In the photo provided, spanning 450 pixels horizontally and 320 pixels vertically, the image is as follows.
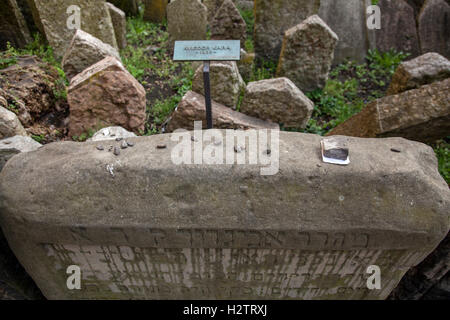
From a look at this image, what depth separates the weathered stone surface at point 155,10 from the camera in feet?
17.9

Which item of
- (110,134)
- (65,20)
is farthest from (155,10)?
(110,134)

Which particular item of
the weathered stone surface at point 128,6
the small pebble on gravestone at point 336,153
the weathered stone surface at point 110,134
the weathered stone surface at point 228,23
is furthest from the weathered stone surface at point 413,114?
the weathered stone surface at point 128,6

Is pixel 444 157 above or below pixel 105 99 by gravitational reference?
below

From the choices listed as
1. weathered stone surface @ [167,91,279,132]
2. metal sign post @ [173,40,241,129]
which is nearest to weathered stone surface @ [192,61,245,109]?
weathered stone surface @ [167,91,279,132]

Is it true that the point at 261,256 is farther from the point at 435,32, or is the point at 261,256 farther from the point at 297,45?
the point at 435,32

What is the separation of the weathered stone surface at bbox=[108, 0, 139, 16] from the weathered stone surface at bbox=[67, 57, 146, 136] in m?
2.83

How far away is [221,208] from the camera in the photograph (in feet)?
5.44

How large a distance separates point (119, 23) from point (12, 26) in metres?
1.42

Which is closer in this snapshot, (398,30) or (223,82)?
(223,82)

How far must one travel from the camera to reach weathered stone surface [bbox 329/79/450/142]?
2.89 meters

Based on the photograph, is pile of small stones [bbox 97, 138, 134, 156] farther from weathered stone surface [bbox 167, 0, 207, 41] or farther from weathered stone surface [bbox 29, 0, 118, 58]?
weathered stone surface [bbox 167, 0, 207, 41]

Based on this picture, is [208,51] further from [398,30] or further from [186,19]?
[398,30]

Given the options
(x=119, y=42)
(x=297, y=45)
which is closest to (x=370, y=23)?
(x=297, y=45)
